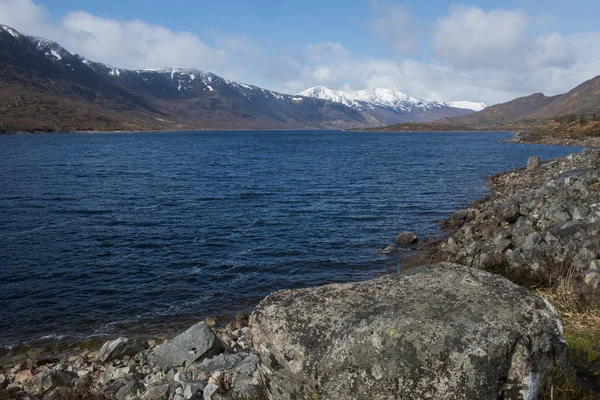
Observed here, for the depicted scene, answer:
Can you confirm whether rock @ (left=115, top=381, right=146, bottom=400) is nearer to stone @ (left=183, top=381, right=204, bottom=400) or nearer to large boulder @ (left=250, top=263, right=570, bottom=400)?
stone @ (left=183, top=381, right=204, bottom=400)

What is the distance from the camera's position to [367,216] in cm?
3859

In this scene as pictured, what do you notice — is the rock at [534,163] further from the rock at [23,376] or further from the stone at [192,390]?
the rock at [23,376]

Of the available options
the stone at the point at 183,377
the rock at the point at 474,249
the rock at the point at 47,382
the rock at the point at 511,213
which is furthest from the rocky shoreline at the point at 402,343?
the rock at the point at 511,213

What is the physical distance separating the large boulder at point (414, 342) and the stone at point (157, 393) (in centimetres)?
440

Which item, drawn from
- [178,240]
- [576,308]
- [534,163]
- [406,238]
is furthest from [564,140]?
[576,308]

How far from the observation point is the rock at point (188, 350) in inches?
474

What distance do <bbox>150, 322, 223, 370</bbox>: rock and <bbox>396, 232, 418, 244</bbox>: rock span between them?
19.9 meters

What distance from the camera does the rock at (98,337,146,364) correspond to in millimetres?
14281

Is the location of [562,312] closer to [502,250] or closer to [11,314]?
[502,250]

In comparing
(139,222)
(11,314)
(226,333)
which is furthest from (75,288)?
(139,222)

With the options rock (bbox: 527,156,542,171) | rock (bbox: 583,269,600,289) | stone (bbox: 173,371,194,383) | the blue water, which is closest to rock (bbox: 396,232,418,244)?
the blue water

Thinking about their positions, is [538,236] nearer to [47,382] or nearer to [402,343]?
[402,343]

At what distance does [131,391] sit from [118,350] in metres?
4.19

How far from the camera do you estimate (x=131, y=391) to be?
10.7 meters
